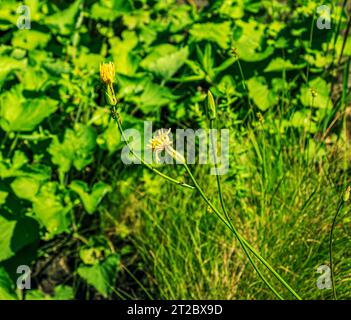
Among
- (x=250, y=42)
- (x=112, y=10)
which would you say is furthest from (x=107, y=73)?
(x=112, y=10)

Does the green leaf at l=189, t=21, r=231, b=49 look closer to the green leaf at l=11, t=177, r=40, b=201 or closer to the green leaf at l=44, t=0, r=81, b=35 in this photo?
A: the green leaf at l=44, t=0, r=81, b=35

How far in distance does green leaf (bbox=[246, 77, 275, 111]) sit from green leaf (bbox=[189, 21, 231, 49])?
177 mm

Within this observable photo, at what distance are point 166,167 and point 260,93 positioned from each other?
1.48 ft

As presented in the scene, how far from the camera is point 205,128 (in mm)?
2141

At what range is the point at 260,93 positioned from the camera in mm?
2416

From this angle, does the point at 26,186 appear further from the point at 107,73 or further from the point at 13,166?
the point at 107,73

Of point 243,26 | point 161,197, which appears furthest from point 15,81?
point 243,26

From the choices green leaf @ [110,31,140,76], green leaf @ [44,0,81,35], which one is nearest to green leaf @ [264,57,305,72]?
green leaf @ [110,31,140,76]

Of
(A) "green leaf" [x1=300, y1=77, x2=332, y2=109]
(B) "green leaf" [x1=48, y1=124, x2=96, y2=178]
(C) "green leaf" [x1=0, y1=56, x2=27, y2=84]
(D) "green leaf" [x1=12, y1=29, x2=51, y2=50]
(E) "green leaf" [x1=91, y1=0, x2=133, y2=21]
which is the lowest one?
(B) "green leaf" [x1=48, y1=124, x2=96, y2=178]

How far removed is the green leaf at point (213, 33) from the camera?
2.46 meters

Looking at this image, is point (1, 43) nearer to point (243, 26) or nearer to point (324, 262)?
point (243, 26)

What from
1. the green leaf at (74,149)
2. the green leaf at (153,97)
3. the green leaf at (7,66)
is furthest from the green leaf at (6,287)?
the green leaf at (153,97)

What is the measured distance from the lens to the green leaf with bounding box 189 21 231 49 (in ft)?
8.06

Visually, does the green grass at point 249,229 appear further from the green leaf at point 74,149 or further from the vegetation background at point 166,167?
the green leaf at point 74,149
